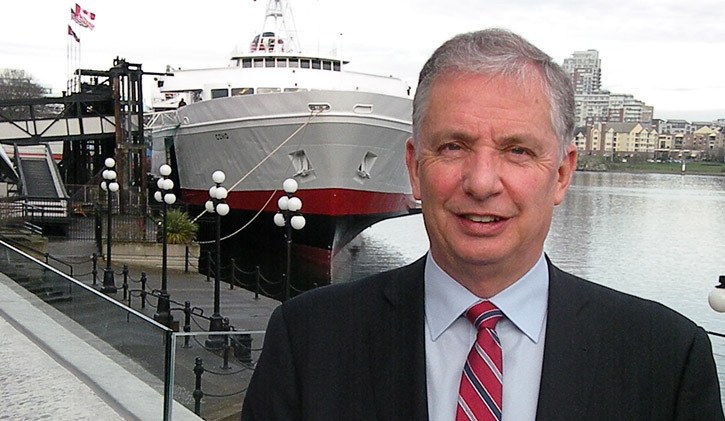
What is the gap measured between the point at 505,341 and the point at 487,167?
0.35 meters

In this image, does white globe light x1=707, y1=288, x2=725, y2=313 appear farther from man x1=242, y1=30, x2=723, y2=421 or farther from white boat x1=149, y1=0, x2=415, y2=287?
white boat x1=149, y1=0, x2=415, y2=287

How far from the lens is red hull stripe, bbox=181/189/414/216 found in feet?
82.5

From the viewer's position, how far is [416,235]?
45781 mm

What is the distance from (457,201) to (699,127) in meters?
147

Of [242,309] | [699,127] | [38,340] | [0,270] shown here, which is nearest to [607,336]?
[38,340]

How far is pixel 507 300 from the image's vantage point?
1.60 metres

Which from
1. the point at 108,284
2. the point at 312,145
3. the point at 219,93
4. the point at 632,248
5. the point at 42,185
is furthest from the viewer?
the point at 632,248

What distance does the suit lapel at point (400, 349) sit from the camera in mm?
1589

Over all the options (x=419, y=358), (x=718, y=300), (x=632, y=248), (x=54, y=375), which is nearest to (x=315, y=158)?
(x=718, y=300)

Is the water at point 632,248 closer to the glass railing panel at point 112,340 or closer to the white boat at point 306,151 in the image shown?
the white boat at point 306,151

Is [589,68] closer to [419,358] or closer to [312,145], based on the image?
[312,145]

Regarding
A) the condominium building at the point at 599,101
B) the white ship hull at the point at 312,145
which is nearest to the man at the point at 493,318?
the white ship hull at the point at 312,145

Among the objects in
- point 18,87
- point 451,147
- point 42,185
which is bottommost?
point 42,185

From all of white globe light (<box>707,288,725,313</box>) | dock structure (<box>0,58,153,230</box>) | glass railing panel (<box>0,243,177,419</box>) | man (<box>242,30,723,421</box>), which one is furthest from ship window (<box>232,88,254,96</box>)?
man (<box>242,30,723,421</box>)
